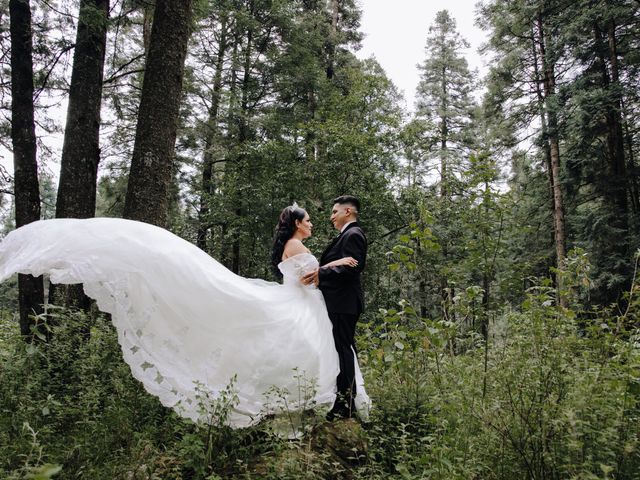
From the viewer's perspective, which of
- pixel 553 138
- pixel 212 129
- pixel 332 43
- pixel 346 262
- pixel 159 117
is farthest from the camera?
pixel 332 43

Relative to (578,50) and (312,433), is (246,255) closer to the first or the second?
(312,433)

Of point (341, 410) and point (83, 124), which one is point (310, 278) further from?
point (83, 124)

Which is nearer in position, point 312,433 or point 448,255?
point 312,433

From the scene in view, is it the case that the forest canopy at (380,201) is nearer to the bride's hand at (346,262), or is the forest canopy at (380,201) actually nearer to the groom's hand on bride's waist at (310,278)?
the bride's hand at (346,262)

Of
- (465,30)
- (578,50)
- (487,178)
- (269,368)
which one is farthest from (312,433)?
(465,30)

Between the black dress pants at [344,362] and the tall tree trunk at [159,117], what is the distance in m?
2.43

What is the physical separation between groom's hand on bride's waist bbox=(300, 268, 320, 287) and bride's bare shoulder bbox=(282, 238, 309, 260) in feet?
0.95

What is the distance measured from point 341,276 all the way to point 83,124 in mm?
4631

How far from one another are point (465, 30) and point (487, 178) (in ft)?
84.9

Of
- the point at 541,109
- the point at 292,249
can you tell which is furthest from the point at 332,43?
the point at 292,249

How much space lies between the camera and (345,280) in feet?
13.8

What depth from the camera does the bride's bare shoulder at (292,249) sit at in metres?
4.47

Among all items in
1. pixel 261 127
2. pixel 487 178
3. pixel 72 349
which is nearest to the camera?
pixel 487 178

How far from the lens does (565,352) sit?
12.0 feet
